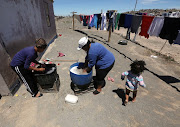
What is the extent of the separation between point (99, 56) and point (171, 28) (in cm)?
431

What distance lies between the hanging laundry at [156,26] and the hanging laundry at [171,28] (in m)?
0.19

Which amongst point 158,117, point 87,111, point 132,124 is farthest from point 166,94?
point 87,111

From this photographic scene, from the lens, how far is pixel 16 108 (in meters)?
2.67

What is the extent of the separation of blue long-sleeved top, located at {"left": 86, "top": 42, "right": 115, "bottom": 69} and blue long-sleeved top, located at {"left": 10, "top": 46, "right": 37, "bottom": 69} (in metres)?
1.40

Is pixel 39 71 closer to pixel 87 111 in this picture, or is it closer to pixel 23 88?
pixel 23 88

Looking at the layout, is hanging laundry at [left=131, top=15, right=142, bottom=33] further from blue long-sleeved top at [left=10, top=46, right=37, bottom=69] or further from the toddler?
blue long-sleeved top at [left=10, top=46, right=37, bottom=69]

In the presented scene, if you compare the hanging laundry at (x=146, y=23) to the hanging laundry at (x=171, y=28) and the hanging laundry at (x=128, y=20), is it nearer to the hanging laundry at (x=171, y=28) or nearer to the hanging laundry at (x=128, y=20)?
the hanging laundry at (x=171, y=28)

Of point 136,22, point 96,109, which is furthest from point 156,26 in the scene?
point 96,109

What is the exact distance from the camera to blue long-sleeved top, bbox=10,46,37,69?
2.31 meters

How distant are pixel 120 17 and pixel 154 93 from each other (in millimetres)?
6322

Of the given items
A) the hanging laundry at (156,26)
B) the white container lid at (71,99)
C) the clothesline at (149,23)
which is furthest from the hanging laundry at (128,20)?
the white container lid at (71,99)

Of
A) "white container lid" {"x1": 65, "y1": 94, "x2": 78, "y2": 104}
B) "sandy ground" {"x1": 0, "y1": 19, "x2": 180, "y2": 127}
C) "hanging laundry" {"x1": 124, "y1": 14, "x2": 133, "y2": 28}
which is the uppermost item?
"hanging laundry" {"x1": 124, "y1": 14, "x2": 133, "y2": 28}

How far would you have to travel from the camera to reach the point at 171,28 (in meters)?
4.41

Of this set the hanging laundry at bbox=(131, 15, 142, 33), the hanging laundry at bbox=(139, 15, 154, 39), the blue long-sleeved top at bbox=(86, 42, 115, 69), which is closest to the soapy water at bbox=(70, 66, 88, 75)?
the blue long-sleeved top at bbox=(86, 42, 115, 69)
